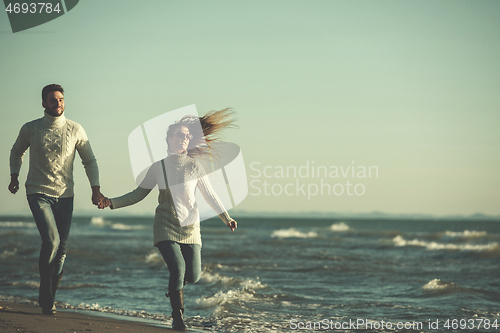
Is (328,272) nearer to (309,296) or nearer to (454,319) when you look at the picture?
(309,296)

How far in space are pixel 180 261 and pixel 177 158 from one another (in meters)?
0.96

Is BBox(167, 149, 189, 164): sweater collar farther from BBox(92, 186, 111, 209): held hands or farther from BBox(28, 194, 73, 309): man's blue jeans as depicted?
BBox(28, 194, 73, 309): man's blue jeans

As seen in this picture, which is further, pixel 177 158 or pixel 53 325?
pixel 177 158

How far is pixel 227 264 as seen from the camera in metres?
12.4

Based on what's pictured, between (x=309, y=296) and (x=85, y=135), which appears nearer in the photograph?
(x=85, y=135)

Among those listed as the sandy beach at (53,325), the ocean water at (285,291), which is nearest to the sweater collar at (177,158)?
the sandy beach at (53,325)

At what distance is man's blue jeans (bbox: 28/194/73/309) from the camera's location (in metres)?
4.00

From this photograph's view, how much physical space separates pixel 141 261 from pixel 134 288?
441 centimetres

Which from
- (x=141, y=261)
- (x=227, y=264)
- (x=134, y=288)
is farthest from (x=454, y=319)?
(x=141, y=261)

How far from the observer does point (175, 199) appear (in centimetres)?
406

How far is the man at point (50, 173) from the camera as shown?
4.03 metres

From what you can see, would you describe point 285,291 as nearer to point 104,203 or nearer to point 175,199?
point 175,199

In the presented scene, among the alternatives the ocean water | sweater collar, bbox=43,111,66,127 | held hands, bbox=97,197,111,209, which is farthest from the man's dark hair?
the ocean water

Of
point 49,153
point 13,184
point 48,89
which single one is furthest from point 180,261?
point 48,89
